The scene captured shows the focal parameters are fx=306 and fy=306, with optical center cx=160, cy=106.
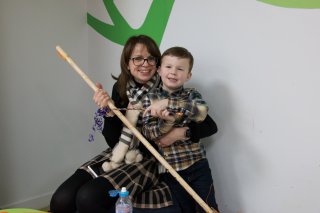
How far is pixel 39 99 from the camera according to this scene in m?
2.00

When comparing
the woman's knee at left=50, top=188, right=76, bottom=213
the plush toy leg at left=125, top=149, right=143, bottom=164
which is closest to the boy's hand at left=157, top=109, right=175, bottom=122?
the plush toy leg at left=125, top=149, right=143, bottom=164

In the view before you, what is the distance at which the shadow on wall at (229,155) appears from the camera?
138 cm

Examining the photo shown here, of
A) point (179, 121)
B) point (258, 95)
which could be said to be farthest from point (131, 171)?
point (258, 95)

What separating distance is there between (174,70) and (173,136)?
281 millimetres

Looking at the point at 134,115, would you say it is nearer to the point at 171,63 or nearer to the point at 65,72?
the point at 171,63

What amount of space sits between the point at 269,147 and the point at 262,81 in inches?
11.0

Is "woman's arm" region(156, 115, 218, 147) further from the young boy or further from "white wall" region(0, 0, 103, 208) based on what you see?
"white wall" region(0, 0, 103, 208)

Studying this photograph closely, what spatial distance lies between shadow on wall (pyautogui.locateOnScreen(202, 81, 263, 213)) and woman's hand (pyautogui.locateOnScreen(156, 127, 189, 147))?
242 mm

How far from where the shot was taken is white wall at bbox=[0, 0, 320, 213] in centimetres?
119

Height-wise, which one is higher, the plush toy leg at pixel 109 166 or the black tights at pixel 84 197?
the plush toy leg at pixel 109 166

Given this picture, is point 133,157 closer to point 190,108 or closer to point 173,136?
point 173,136

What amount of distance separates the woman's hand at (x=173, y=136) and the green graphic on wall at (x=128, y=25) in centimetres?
61

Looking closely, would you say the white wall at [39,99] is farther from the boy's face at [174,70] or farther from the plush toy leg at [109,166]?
the boy's face at [174,70]

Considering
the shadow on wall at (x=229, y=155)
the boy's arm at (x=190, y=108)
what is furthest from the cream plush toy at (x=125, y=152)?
the shadow on wall at (x=229, y=155)
